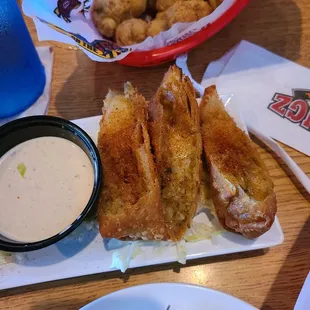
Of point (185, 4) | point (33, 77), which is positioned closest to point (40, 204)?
point (33, 77)

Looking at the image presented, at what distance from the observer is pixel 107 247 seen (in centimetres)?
104

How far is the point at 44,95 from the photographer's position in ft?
4.62

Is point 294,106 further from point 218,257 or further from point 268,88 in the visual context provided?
point 218,257

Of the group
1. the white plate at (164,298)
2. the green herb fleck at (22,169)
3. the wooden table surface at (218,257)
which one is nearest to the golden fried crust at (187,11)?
the wooden table surface at (218,257)

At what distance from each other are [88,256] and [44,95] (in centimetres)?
62

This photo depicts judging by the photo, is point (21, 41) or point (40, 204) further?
point (21, 41)

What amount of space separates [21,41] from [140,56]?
36 centimetres

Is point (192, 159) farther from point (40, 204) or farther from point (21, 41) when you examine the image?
point (21, 41)

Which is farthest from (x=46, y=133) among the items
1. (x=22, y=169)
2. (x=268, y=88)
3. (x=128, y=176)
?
(x=268, y=88)

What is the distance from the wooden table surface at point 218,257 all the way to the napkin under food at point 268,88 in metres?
0.04

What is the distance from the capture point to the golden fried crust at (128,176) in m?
0.98

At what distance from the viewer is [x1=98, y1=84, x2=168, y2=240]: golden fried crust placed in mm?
984

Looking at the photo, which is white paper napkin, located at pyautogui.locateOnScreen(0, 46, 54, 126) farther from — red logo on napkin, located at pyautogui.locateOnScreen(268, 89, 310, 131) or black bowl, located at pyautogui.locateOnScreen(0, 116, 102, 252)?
red logo on napkin, located at pyautogui.locateOnScreen(268, 89, 310, 131)

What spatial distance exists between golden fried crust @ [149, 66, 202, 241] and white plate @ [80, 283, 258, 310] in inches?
5.4
